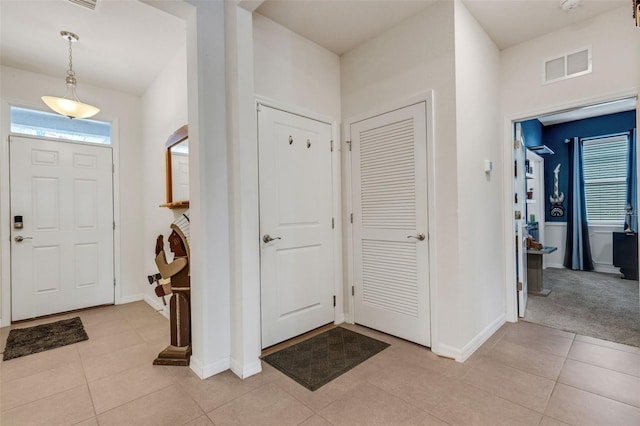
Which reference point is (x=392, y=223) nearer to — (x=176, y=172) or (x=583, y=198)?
(x=176, y=172)

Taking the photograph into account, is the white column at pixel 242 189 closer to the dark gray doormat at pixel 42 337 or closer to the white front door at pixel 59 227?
the dark gray doormat at pixel 42 337

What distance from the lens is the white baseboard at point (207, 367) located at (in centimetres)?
210

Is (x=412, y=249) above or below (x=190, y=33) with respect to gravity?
below

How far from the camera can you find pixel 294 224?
2746mm

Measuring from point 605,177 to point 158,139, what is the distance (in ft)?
23.7

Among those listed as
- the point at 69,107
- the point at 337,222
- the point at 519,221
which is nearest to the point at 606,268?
the point at 519,221

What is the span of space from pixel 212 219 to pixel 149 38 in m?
2.03

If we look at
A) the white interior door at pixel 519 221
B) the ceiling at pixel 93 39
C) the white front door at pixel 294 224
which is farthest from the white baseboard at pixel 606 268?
the ceiling at pixel 93 39

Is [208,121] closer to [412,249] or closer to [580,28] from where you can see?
[412,249]

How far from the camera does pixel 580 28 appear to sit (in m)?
2.64

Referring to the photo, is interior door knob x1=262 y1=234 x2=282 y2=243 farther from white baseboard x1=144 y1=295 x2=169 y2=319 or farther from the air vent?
the air vent

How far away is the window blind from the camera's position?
516 cm

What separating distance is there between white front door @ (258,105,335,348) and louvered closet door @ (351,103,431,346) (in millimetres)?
320

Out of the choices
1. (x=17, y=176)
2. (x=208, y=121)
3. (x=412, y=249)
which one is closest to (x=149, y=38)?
(x=208, y=121)
